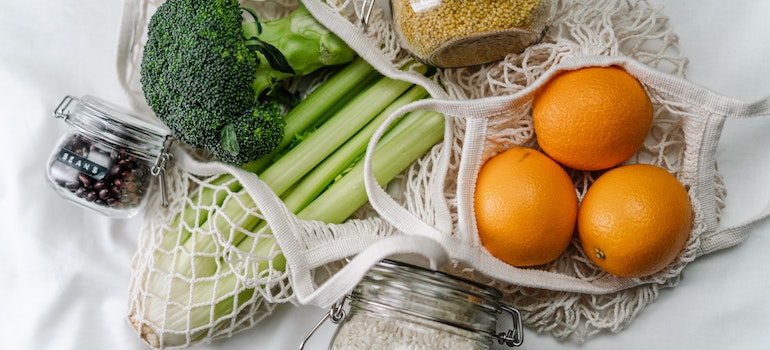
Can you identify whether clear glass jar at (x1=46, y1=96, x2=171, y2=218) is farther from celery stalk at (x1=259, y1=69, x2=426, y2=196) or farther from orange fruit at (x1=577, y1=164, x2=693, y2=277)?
orange fruit at (x1=577, y1=164, x2=693, y2=277)

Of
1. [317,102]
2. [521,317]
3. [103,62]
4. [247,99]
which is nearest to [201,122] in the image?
[247,99]

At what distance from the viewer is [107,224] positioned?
1012 millimetres

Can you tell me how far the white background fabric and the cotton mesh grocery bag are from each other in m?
0.04

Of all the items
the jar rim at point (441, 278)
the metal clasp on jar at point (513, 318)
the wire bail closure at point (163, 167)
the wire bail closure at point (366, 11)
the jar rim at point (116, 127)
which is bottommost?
the metal clasp on jar at point (513, 318)

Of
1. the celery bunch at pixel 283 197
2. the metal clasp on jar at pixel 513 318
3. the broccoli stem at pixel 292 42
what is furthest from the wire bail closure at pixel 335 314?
the broccoli stem at pixel 292 42

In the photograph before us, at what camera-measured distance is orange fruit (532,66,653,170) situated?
0.79 m

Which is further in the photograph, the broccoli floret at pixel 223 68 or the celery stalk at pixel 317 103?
the celery stalk at pixel 317 103

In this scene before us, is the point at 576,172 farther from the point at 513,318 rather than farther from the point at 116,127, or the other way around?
the point at 116,127

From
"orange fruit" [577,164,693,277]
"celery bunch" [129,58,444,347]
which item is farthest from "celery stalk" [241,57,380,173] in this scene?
"orange fruit" [577,164,693,277]

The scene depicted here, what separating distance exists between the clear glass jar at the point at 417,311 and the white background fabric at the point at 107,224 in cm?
17

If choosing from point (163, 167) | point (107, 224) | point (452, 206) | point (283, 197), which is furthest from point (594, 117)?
point (107, 224)

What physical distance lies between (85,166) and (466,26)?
1.85ft

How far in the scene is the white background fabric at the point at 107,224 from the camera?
0.89m

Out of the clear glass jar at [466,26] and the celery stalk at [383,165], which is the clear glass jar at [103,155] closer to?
the celery stalk at [383,165]
